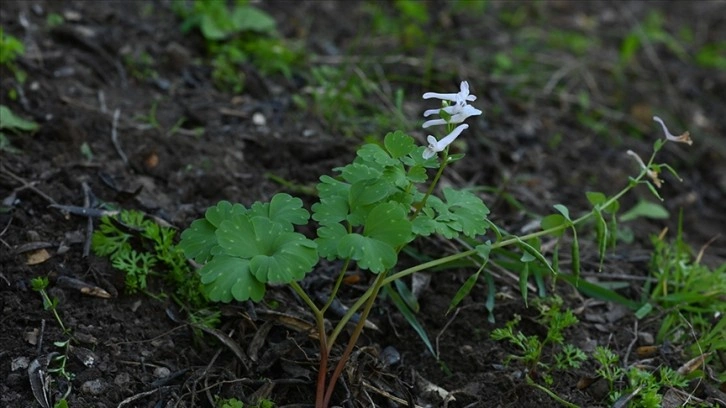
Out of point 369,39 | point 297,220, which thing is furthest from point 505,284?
point 369,39

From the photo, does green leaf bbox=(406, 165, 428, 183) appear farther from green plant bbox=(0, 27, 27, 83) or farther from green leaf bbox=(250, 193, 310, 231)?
green plant bbox=(0, 27, 27, 83)

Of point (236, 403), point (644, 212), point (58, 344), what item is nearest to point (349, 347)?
point (236, 403)

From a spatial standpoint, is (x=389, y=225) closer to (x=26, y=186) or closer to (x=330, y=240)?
(x=330, y=240)

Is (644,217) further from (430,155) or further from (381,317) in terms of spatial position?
(430,155)

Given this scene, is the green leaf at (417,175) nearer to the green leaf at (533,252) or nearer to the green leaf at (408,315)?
the green leaf at (533,252)

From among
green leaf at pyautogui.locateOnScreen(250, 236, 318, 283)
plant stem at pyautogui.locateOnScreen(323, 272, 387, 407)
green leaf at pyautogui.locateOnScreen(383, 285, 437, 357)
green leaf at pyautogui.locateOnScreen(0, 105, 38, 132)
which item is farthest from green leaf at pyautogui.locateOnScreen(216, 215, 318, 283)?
green leaf at pyautogui.locateOnScreen(0, 105, 38, 132)

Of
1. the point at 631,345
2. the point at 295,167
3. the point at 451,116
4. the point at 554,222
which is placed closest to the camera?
the point at 451,116
